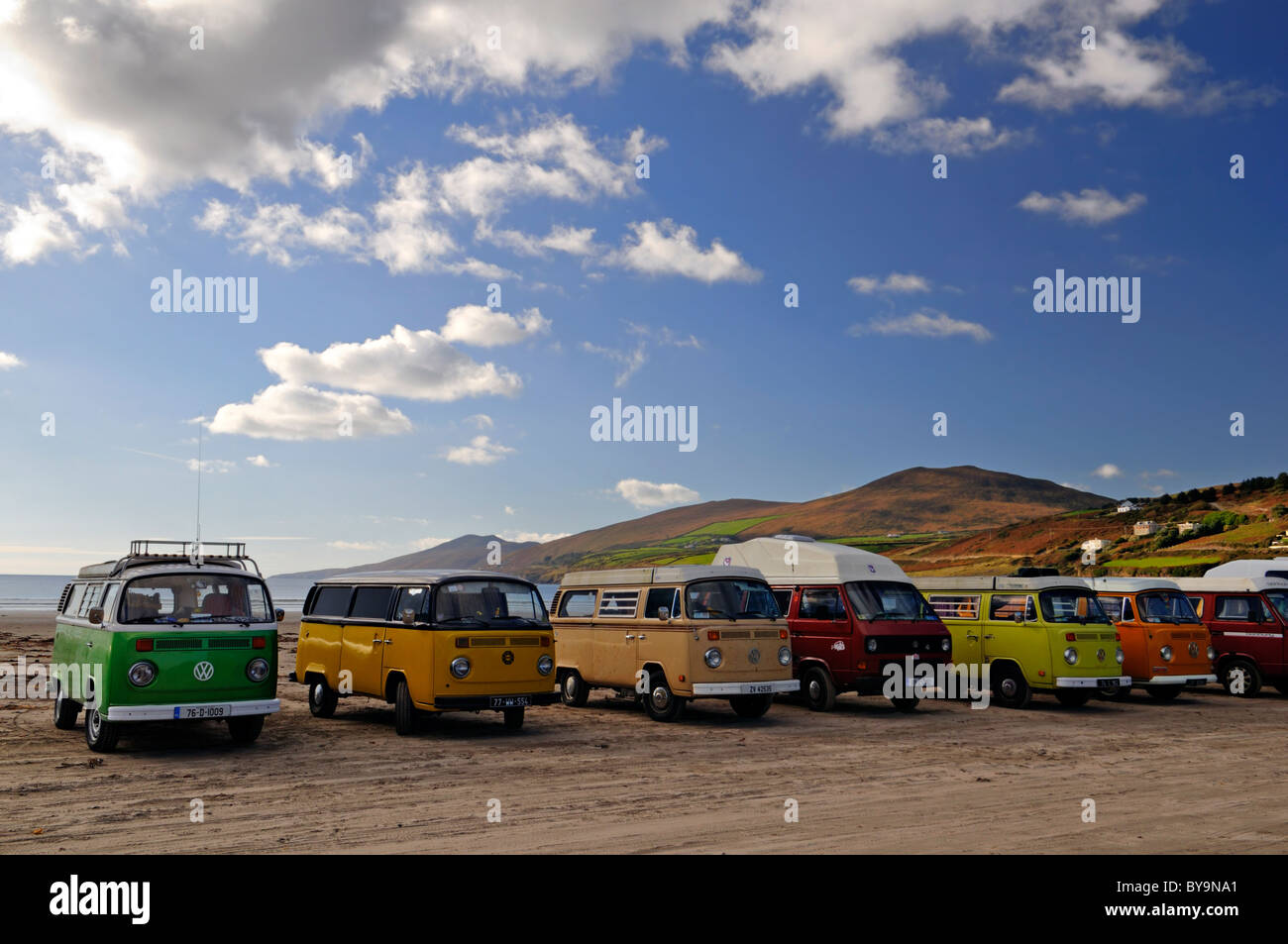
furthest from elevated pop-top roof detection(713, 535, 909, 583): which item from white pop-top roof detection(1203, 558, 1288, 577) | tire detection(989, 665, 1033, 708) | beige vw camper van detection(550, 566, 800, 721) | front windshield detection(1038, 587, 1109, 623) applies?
white pop-top roof detection(1203, 558, 1288, 577)

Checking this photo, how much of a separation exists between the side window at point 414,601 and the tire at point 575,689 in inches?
186

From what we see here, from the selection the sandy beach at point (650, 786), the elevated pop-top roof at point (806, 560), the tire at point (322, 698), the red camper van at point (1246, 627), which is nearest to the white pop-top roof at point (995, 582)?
the elevated pop-top roof at point (806, 560)

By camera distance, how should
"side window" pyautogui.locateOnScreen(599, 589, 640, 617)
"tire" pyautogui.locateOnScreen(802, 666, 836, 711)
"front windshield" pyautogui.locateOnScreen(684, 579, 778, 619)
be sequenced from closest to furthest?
"front windshield" pyautogui.locateOnScreen(684, 579, 778, 619) → "side window" pyautogui.locateOnScreen(599, 589, 640, 617) → "tire" pyautogui.locateOnScreen(802, 666, 836, 711)

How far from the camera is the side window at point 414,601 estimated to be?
14.1 m

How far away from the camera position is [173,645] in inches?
473

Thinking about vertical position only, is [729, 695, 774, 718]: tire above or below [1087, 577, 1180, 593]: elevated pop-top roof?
below

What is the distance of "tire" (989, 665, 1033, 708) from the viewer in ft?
61.3

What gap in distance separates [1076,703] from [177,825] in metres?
17.0

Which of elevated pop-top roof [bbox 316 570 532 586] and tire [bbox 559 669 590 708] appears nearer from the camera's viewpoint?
elevated pop-top roof [bbox 316 570 532 586]

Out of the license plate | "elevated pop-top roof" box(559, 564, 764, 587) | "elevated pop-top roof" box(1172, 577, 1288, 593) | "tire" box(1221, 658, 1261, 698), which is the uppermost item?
"elevated pop-top roof" box(559, 564, 764, 587)

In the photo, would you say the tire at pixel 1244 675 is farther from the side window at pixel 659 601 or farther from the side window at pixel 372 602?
the side window at pixel 372 602

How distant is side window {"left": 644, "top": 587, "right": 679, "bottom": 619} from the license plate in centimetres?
311

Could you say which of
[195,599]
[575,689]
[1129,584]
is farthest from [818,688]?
[195,599]

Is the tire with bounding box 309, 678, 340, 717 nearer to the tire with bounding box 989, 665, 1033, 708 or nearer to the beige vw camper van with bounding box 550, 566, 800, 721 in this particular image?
the beige vw camper van with bounding box 550, 566, 800, 721
